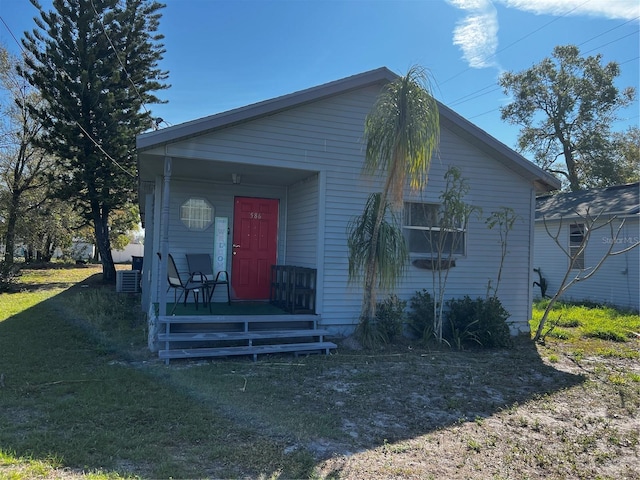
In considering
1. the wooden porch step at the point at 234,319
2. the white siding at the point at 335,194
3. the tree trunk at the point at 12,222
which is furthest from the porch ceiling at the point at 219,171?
the tree trunk at the point at 12,222

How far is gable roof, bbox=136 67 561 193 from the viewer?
588 centimetres

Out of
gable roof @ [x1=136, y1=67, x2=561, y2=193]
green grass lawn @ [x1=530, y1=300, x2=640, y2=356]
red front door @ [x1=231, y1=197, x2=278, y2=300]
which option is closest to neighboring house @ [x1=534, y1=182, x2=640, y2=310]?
green grass lawn @ [x1=530, y1=300, x2=640, y2=356]

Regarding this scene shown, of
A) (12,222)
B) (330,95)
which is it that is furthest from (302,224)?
(12,222)

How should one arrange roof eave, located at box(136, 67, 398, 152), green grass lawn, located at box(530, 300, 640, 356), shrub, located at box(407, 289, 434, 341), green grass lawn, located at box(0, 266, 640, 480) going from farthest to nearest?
green grass lawn, located at box(530, 300, 640, 356) < shrub, located at box(407, 289, 434, 341) < roof eave, located at box(136, 67, 398, 152) < green grass lawn, located at box(0, 266, 640, 480)

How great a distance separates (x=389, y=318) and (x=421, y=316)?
26.9 inches

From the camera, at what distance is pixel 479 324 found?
7.12 metres

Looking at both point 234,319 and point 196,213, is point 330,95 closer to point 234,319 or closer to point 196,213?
point 196,213

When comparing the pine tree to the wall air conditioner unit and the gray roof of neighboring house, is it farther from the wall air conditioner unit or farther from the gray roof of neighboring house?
the gray roof of neighboring house

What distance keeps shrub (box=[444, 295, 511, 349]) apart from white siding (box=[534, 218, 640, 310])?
20.3ft

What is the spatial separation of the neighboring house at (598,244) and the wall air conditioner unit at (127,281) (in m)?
12.2

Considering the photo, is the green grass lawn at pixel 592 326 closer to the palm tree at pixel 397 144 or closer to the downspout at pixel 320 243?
the palm tree at pixel 397 144

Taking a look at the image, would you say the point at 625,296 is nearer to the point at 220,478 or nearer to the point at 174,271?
the point at 174,271

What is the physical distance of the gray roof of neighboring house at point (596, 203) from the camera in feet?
39.5

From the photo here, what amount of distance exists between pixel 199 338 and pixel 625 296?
11.3 meters
